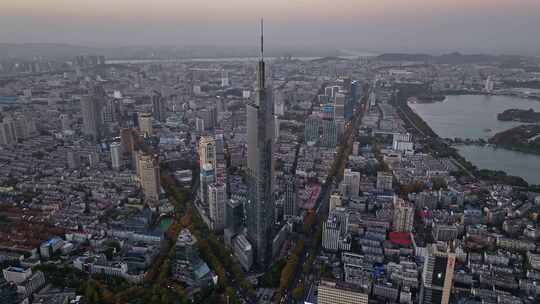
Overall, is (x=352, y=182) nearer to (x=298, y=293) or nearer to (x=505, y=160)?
(x=298, y=293)

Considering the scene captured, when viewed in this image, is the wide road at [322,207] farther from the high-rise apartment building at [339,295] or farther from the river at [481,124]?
the river at [481,124]

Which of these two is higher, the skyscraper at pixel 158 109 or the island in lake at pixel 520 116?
the skyscraper at pixel 158 109

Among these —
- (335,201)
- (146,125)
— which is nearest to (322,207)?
(335,201)

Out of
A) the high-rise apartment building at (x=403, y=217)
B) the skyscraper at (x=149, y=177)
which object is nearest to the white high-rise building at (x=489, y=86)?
the high-rise apartment building at (x=403, y=217)

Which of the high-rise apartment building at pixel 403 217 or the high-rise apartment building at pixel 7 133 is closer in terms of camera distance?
the high-rise apartment building at pixel 403 217

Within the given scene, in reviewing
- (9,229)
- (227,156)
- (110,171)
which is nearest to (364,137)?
(227,156)

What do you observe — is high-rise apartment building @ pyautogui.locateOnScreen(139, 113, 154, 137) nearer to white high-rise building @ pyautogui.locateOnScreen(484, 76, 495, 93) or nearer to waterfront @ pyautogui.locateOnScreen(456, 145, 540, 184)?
waterfront @ pyautogui.locateOnScreen(456, 145, 540, 184)
